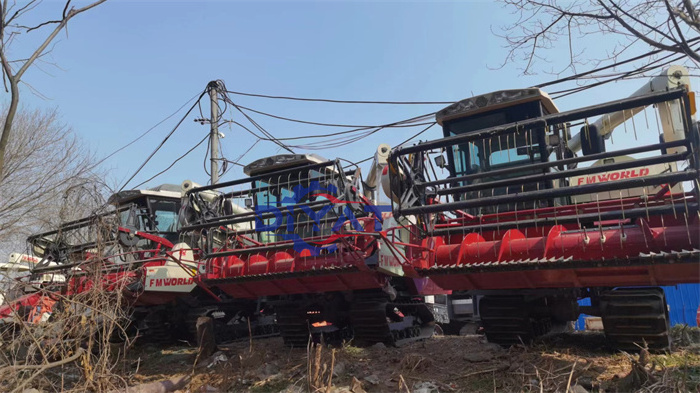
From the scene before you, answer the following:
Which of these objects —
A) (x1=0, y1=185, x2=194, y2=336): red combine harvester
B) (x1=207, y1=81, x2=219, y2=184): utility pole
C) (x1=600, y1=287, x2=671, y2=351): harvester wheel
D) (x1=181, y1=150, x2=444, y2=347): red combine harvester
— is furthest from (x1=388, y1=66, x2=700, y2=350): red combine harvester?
(x1=207, y1=81, x2=219, y2=184): utility pole

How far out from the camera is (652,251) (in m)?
4.40

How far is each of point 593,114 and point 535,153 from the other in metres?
1.92

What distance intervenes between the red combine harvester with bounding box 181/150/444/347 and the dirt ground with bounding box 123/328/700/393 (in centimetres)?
62

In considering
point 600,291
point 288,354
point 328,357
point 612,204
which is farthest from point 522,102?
point 288,354

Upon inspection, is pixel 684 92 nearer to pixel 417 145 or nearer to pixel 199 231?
pixel 417 145

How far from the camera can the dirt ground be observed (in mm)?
4328

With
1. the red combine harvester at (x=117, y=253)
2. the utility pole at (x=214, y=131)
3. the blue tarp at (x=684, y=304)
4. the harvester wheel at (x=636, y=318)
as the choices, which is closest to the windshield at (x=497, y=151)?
the harvester wheel at (x=636, y=318)

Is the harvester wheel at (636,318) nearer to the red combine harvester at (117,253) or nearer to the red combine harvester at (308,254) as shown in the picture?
the red combine harvester at (308,254)

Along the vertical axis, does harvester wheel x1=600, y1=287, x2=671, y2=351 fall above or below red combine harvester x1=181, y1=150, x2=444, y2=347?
below

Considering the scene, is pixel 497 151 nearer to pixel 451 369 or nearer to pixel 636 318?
pixel 636 318

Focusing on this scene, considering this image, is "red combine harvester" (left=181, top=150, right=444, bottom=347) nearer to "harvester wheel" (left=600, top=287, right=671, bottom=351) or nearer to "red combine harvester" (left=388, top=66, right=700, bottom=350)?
"red combine harvester" (left=388, top=66, right=700, bottom=350)

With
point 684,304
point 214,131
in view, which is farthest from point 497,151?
point 684,304

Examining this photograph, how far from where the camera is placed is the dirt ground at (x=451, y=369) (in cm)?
433

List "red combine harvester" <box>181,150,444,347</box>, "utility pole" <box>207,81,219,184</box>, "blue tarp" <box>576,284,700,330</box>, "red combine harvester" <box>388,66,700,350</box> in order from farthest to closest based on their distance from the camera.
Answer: "blue tarp" <box>576,284,700,330</box>
"utility pole" <box>207,81,219,184</box>
"red combine harvester" <box>181,150,444,347</box>
"red combine harvester" <box>388,66,700,350</box>
